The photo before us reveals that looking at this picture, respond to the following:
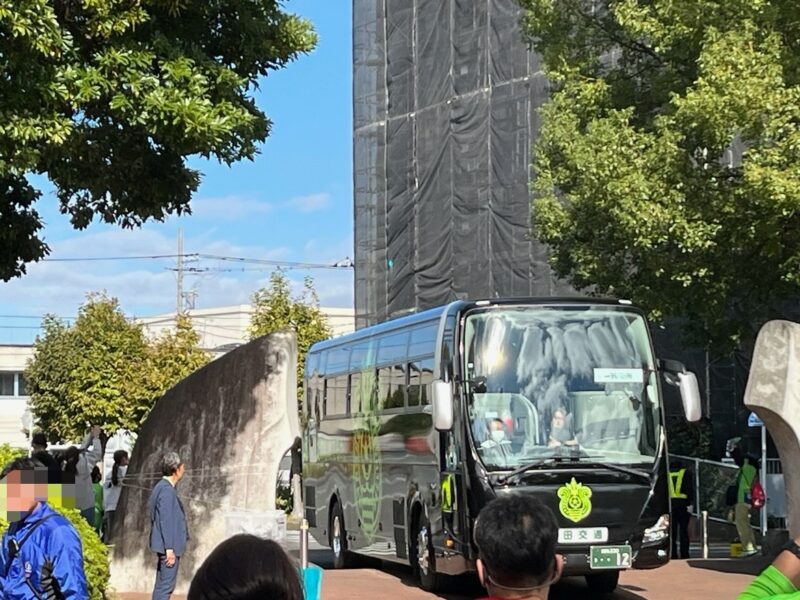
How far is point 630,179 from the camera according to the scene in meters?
23.0

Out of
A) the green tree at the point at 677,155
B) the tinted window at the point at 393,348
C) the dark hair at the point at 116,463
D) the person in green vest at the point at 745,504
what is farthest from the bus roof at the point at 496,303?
the person in green vest at the point at 745,504

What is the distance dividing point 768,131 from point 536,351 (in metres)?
5.91

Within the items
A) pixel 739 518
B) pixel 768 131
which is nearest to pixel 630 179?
pixel 768 131

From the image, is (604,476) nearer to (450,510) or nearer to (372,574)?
(450,510)

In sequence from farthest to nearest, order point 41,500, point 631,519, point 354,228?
point 354,228 < point 631,519 < point 41,500

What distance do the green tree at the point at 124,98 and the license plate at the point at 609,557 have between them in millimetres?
5817

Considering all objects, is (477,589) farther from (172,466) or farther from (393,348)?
(172,466)

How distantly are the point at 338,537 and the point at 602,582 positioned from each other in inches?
234

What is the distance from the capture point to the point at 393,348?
2025 centimetres

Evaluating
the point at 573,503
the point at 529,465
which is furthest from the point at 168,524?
the point at 573,503

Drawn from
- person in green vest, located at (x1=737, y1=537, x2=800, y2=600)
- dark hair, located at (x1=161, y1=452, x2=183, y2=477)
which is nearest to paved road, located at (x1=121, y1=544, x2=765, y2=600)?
dark hair, located at (x1=161, y1=452, x2=183, y2=477)

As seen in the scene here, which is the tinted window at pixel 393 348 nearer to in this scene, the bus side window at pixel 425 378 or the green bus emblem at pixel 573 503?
the bus side window at pixel 425 378

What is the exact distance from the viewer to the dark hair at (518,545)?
4113mm

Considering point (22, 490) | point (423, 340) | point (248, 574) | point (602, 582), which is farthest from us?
point (423, 340)
